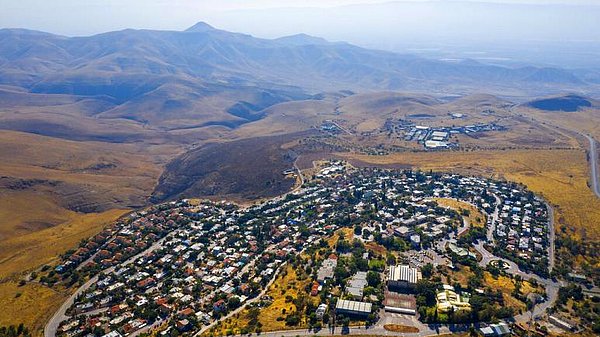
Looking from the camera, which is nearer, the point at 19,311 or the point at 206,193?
the point at 19,311

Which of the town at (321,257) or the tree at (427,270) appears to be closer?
the town at (321,257)

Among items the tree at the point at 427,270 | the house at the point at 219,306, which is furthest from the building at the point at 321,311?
the tree at the point at 427,270

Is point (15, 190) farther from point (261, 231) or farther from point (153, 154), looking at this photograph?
point (261, 231)

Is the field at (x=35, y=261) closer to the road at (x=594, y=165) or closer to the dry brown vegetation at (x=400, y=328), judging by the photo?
the dry brown vegetation at (x=400, y=328)

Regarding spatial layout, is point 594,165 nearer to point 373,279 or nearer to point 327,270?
point 373,279

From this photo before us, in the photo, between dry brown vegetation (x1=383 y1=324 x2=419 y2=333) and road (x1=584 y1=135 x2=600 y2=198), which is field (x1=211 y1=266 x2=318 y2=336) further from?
road (x1=584 y1=135 x2=600 y2=198)

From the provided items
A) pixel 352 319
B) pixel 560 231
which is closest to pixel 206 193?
pixel 352 319

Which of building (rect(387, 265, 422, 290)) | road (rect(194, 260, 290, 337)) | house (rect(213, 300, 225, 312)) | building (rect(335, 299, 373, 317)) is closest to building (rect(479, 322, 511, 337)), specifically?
building (rect(387, 265, 422, 290))
